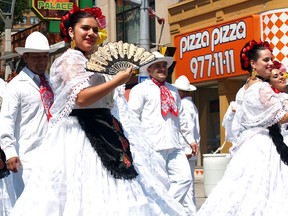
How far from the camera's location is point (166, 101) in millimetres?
9219

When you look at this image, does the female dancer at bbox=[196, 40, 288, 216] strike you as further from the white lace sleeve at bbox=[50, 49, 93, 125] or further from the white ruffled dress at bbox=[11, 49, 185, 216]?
the white lace sleeve at bbox=[50, 49, 93, 125]

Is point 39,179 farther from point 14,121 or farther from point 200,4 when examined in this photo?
point 200,4

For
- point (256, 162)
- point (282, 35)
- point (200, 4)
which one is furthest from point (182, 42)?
point (256, 162)

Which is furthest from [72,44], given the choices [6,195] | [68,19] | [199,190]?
[199,190]

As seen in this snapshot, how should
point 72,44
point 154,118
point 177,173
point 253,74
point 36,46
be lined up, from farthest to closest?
point 154,118 → point 177,173 → point 253,74 → point 36,46 → point 72,44

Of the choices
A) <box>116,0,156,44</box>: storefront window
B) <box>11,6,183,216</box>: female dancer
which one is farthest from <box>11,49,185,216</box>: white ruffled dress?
<box>116,0,156,44</box>: storefront window

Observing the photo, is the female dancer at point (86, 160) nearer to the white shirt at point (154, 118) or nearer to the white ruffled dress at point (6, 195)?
the white ruffled dress at point (6, 195)

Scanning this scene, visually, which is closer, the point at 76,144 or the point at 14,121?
the point at 76,144

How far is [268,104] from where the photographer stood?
7.23 m

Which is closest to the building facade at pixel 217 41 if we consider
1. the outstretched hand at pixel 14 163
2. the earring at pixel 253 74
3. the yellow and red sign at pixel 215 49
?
the yellow and red sign at pixel 215 49

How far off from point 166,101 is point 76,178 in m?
4.13

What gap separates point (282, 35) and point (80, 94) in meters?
13.4

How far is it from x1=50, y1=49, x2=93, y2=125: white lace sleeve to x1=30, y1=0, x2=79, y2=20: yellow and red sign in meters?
21.9

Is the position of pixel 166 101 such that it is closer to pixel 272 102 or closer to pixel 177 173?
pixel 177 173
